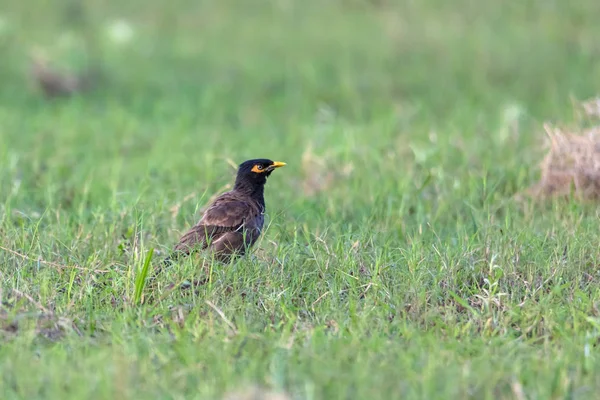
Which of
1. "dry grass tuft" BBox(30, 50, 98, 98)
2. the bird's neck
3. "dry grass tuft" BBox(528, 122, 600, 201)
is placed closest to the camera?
the bird's neck

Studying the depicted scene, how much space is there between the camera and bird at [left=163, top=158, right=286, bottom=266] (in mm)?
6426

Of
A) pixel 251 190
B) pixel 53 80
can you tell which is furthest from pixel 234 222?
pixel 53 80

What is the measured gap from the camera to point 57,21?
51.9 ft

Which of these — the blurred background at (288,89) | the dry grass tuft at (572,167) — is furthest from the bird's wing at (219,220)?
the dry grass tuft at (572,167)

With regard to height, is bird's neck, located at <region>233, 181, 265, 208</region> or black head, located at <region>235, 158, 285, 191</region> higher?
black head, located at <region>235, 158, 285, 191</region>

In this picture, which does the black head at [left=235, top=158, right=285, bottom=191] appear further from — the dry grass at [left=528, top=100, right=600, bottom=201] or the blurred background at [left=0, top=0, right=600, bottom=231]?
the dry grass at [left=528, top=100, right=600, bottom=201]

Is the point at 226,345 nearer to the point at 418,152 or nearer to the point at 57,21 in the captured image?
the point at 418,152

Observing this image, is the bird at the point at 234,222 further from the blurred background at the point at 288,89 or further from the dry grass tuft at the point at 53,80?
the dry grass tuft at the point at 53,80

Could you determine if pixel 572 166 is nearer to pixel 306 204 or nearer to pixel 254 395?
pixel 306 204

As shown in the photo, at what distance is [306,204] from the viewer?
8188mm

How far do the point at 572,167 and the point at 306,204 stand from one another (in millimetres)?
2220

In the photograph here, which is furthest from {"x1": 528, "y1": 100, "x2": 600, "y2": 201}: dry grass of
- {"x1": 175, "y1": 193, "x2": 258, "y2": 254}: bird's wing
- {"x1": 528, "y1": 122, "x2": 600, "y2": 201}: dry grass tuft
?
{"x1": 175, "y1": 193, "x2": 258, "y2": 254}: bird's wing

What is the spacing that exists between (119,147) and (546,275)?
227 inches

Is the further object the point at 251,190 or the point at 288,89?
the point at 288,89
